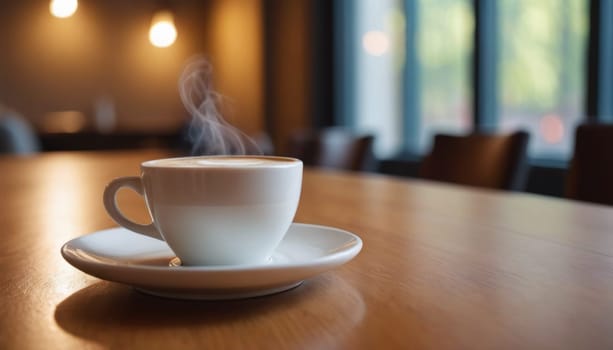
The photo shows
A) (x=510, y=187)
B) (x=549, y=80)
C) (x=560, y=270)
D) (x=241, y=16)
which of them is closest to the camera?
(x=560, y=270)

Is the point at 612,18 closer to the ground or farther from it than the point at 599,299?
farther from it

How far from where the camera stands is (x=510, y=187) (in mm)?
1347

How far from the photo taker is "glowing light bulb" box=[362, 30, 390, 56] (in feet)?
12.8

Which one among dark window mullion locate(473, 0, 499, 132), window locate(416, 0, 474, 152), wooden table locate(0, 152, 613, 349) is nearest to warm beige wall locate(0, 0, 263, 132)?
window locate(416, 0, 474, 152)

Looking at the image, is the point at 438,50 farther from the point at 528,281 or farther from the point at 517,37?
the point at 528,281

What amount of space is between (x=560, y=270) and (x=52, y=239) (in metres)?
0.49

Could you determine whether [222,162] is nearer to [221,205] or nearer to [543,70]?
[221,205]

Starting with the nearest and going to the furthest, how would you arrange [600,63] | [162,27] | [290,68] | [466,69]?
[600,63] < [466,69] < [162,27] < [290,68]

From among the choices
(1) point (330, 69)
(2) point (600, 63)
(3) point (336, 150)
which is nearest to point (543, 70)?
(2) point (600, 63)

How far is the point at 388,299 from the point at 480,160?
1.08 m

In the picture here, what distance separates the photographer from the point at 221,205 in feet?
1.39

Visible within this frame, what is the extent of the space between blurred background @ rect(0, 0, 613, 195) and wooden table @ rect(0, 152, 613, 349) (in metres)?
0.27

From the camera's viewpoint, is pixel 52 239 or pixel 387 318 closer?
pixel 387 318

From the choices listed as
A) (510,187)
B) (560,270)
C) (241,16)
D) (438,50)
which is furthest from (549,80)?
(241,16)
